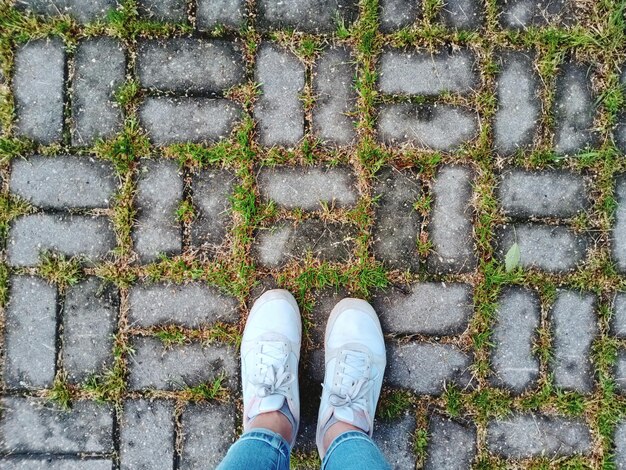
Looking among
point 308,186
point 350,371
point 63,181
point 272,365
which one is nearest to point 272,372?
point 272,365

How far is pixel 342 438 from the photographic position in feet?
7.29

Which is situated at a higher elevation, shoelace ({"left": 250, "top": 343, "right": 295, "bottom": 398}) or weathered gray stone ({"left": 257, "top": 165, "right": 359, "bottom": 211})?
weathered gray stone ({"left": 257, "top": 165, "right": 359, "bottom": 211})

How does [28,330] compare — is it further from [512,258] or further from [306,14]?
[512,258]

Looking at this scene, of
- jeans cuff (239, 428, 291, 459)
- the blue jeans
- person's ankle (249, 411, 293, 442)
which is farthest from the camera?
person's ankle (249, 411, 293, 442)

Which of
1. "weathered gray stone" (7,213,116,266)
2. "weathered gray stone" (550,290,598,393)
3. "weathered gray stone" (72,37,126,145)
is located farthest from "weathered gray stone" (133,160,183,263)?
"weathered gray stone" (550,290,598,393)

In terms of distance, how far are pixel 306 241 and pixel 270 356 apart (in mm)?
491

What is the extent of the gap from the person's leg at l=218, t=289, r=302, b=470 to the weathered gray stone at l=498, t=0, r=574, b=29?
1.46 metres

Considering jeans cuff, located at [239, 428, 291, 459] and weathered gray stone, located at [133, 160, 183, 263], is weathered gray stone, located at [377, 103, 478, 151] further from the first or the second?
jeans cuff, located at [239, 428, 291, 459]

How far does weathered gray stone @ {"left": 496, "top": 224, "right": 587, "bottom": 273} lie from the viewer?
2445 mm

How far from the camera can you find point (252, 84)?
2.44 metres

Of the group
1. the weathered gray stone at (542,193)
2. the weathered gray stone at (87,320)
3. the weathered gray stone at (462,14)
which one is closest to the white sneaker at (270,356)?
the weathered gray stone at (87,320)

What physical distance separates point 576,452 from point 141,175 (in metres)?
2.14

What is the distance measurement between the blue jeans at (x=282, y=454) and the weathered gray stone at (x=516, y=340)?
0.66 metres

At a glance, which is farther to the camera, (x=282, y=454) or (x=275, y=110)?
(x=275, y=110)
